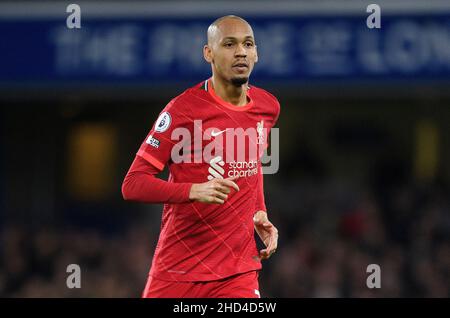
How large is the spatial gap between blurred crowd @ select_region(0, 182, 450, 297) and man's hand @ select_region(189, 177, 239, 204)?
537cm

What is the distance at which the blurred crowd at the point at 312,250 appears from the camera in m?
10.8

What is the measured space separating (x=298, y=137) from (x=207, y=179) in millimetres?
8161

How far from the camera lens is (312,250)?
11539 mm

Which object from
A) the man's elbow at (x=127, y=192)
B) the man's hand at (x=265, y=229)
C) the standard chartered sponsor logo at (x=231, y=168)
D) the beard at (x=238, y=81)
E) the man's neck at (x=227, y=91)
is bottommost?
the man's hand at (x=265, y=229)

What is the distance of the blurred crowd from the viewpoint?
10.8 metres

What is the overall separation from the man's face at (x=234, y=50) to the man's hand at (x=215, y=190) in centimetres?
72

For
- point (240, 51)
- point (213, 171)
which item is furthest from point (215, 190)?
point (240, 51)

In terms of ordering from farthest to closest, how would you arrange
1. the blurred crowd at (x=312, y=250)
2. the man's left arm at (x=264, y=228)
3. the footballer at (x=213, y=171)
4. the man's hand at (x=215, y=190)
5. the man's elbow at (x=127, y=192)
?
the blurred crowd at (x=312, y=250) < the man's left arm at (x=264, y=228) < the footballer at (x=213, y=171) < the man's elbow at (x=127, y=192) < the man's hand at (x=215, y=190)

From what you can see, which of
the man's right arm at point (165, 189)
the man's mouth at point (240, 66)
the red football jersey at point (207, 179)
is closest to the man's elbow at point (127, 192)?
the man's right arm at point (165, 189)

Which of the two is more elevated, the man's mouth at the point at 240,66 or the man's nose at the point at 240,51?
the man's nose at the point at 240,51

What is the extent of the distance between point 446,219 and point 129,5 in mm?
4216

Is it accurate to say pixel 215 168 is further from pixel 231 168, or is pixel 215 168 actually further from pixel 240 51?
pixel 240 51

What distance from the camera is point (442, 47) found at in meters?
11.2

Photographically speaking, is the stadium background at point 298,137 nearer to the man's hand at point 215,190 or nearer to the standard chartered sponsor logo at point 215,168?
the standard chartered sponsor logo at point 215,168
